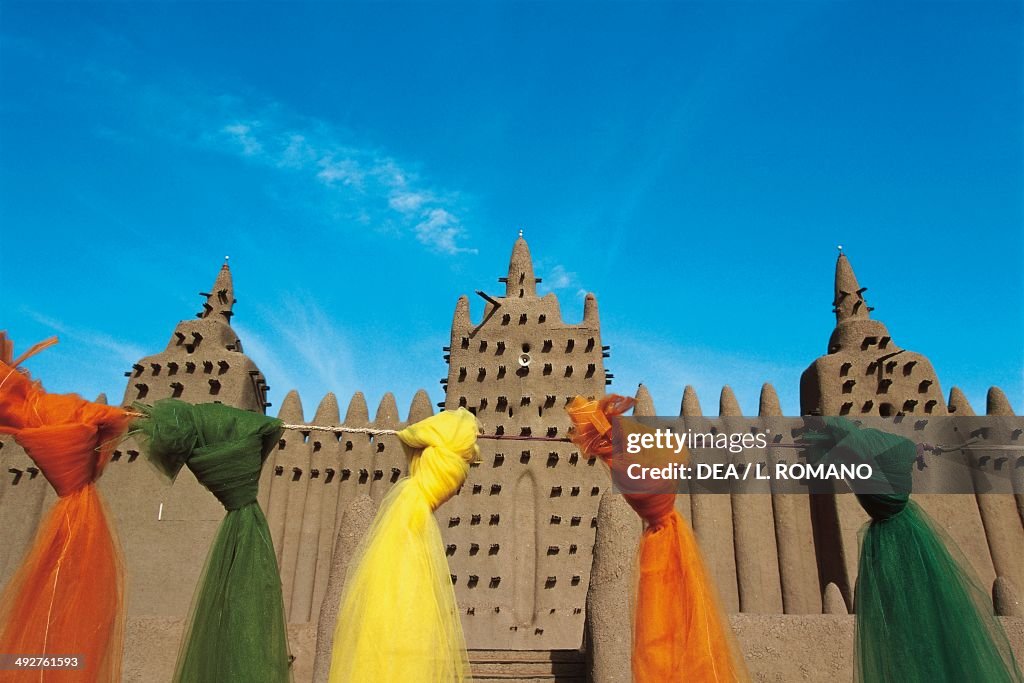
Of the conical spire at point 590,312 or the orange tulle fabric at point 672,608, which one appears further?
the conical spire at point 590,312

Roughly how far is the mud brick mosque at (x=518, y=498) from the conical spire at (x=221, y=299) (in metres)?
0.67

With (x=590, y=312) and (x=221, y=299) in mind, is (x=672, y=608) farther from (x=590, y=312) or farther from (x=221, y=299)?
(x=221, y=299)

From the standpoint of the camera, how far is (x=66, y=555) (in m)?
5.18

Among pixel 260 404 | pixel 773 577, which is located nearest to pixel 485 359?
pixel 260 404

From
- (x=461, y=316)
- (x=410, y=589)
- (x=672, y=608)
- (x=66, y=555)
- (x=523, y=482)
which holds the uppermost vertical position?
A: (x=461, y=316)

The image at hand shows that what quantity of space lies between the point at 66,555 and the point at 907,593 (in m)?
5.62

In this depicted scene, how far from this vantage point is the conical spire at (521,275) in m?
18.3

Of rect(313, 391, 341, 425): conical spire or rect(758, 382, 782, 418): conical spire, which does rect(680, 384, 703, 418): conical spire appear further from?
rect(313, 391, 341, 425): conical spire

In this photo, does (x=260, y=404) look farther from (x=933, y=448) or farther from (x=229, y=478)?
(x=933, y=448)

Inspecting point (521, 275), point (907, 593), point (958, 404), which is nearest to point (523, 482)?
point (521, 275)

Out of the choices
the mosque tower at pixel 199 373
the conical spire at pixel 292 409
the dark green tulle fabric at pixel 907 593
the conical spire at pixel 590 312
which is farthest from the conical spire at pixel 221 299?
the dark green tulle fabric at pixel 907 593

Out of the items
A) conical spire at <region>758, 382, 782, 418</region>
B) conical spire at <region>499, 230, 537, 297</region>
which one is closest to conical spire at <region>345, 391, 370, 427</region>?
conical spire at <region>499, 230, 537, 297</region>

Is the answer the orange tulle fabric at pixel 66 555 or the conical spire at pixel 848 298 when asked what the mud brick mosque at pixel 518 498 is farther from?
the orange tulle fabric at pixel 66 555

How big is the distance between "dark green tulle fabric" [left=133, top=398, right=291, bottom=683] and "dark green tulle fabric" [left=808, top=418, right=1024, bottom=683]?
4.00 metres
